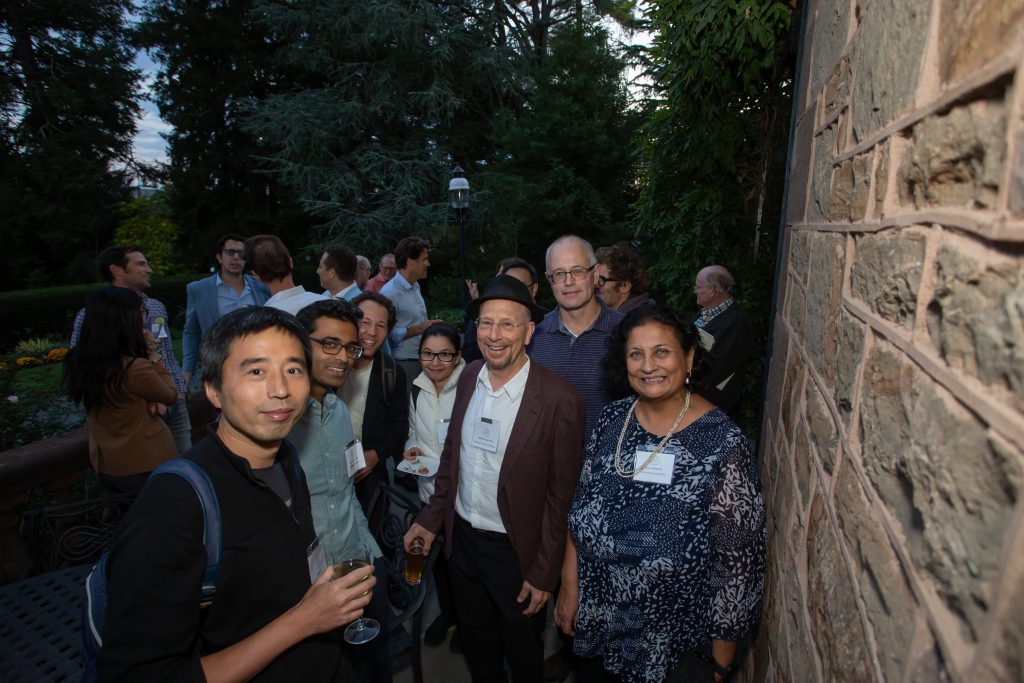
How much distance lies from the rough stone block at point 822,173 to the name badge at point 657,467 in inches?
36.6

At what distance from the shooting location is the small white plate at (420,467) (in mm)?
→ 3232

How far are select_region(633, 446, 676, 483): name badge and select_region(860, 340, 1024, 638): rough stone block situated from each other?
1.19 m

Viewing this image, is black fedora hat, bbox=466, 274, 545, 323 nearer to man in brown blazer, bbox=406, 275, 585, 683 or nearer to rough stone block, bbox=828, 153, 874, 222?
man in brown blazer, bbox=406, 275, 585, 683

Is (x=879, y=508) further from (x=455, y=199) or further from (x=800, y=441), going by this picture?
(x=455, y=199)

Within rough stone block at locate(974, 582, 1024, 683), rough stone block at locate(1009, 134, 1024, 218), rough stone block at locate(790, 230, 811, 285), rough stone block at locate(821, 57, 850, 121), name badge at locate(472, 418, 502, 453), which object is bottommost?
name badge at locate(472, 418, 502, 453)

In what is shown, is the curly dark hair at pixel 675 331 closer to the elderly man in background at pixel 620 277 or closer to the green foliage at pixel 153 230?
the elderly man in background at pixel 620 277

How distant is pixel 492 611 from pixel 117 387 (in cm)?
242

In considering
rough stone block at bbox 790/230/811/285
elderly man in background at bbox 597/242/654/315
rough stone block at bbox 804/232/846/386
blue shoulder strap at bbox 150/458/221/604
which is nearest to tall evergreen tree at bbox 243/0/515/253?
elderly man in background at bbox 597/242/654/315

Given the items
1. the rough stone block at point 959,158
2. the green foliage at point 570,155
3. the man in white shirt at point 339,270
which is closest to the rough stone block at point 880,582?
the rough stone block at point 959,158

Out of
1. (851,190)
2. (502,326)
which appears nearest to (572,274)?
(502,326)

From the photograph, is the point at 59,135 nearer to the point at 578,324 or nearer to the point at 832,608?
the point at 578,324

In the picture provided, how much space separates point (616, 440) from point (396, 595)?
1994 millimetres

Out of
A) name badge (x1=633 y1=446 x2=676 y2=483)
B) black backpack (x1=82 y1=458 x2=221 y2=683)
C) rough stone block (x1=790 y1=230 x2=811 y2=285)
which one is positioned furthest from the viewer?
name badge (x1=633 y1=446 x2=676 y2=483)

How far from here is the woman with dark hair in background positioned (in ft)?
10.3
